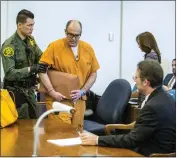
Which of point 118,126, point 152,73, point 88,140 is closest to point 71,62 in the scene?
point 118,126

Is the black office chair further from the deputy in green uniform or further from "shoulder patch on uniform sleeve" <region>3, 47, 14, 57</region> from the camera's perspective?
"shoulder patch on uniform sleeve" <region>3, 47, 14, 57</region>

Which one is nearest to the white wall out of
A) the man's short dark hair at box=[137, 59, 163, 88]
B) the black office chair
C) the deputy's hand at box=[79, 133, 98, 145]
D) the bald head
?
the black office chair

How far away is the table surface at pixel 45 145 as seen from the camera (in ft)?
6.55

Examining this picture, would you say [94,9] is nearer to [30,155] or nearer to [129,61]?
[129,61]

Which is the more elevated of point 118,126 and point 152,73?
point 152,73

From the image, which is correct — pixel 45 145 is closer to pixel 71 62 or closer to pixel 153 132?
pixel 153 132

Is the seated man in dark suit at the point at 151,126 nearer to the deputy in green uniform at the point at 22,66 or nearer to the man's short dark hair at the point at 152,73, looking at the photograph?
the man's short dark hair at the point at 152,73

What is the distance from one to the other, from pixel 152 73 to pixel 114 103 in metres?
1.74

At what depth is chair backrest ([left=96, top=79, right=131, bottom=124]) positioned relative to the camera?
3941 mm

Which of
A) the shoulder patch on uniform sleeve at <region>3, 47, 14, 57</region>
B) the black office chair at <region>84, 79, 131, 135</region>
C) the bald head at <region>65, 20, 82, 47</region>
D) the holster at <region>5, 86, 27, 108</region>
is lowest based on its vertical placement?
the black office chair at <region>84, 79, 131, 135</region>

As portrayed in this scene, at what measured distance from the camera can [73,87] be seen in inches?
128

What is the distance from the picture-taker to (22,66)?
3.33 metres

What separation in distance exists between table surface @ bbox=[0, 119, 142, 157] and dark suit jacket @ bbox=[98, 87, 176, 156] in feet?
0.26

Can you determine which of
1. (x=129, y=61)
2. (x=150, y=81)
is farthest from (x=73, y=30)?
(x=129, y=61)
